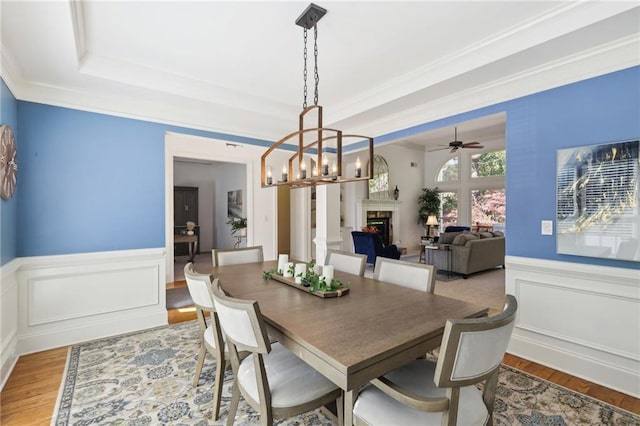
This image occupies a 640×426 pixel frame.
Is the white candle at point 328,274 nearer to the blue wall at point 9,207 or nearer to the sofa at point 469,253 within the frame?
the blue wall at point 9,207

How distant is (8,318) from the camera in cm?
244

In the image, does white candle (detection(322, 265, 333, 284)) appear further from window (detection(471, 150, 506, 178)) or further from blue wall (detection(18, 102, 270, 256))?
window (detection(471, 150, 506, 178))

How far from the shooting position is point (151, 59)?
2639mm

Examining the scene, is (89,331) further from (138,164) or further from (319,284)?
(319,284)

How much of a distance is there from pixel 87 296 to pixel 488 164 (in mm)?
9069

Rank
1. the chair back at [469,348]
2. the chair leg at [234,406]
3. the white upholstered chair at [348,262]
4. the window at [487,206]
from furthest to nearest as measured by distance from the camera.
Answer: the window at [487,206] → the white upholstered chair at [348,262] → the chair leg at [234,406] → the chair back at [469,348]

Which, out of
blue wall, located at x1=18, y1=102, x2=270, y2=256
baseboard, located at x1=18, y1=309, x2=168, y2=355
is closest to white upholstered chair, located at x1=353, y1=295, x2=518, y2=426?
baseboard, located at x1=18, y1=309, x2=168, y2=355

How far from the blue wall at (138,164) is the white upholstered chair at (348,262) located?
53.8 inches

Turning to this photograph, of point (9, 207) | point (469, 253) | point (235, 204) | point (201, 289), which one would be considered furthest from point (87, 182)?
point (469, 253)

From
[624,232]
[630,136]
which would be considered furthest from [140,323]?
[630,136]

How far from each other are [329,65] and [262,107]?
122cm

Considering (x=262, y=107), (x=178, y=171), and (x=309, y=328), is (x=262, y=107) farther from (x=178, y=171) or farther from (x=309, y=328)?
(x=178, y=171)

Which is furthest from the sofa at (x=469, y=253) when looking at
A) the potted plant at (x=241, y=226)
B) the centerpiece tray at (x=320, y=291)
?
the centerpiece tray at (x=320, y=291)

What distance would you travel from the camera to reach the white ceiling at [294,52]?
197 cm
